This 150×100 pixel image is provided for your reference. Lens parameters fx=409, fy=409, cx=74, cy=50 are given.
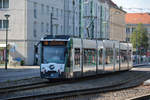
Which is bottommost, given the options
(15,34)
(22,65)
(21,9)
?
(22,65)

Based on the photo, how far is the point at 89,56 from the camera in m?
29.1

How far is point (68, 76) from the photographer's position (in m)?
25.1

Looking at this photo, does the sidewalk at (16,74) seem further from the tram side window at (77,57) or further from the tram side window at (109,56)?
the tram side window at (109,56)

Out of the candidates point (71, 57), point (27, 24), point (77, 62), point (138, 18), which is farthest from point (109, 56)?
point (138, 18)

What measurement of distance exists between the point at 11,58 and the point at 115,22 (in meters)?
42.2

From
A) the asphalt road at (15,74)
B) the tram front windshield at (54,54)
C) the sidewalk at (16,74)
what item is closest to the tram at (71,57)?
the tram front windshield at (54,54)

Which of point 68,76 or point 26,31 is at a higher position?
point 26,31

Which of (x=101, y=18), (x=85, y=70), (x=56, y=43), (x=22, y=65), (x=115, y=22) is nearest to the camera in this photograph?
(x=56, y=43)

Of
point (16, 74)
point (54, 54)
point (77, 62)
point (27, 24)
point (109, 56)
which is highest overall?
point (27, 24)

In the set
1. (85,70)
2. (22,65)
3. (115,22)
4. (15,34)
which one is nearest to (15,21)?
(15,34)

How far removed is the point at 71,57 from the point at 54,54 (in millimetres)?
1155

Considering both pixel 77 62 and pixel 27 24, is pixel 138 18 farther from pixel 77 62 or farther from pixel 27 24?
pixel 77 62

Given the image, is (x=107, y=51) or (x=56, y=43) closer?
(x=56, y=43)

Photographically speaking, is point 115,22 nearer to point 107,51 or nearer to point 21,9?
point 21,9
